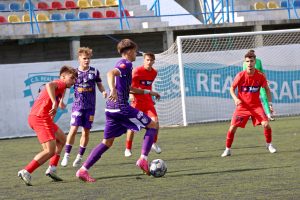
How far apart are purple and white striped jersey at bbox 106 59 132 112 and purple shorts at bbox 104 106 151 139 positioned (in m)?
0.07

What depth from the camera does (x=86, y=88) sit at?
508 inches

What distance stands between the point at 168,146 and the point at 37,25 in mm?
12049

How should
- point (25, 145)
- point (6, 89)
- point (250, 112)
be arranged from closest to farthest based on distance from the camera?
1. point (250, 112)
2. point (25, 145)
3. point (6, 89)

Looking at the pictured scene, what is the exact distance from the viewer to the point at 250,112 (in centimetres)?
1291

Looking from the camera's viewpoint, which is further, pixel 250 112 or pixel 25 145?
pixel 25 145

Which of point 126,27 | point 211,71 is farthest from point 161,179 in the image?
point 126,27

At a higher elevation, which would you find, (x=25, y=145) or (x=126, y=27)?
(x=126, y=27)

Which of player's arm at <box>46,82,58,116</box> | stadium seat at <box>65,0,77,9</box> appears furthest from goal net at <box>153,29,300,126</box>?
player's arm at <box>46,82,58,116</box>

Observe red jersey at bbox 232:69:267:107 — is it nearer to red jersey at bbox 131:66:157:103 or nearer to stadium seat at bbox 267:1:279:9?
red jersey at bbox 131:66:157:103

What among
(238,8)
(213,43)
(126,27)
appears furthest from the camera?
(238,8)

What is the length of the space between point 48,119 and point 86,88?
9.01ft

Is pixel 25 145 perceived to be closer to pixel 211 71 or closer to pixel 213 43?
pixel 211 71

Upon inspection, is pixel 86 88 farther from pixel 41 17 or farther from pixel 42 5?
pixel 42 5

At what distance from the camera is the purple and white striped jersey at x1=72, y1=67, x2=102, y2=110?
12.8m
